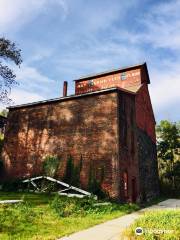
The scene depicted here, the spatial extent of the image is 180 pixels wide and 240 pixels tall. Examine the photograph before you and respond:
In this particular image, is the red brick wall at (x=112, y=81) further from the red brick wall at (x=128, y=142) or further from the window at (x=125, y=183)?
the window at (x=125, y=183)

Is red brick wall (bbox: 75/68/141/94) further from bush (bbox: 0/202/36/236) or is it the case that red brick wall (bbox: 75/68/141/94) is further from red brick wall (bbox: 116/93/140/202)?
bush (bbox: 0/202/36/236)

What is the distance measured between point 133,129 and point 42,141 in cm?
771

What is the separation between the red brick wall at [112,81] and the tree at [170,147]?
9661 mm

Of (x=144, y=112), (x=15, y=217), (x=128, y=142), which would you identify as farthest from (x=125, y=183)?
(x=15, y=217)

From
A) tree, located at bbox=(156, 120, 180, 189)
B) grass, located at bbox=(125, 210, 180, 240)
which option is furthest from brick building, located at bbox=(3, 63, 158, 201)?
grass, located at bbox=(125, 210, 180, 240)

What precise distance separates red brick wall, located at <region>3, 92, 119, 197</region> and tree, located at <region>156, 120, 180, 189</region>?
17474mm

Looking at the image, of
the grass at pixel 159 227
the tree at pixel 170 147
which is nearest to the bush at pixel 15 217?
the grass at pixel 159 227

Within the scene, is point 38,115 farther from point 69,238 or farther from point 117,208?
point 69,238

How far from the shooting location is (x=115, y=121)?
18844 mm

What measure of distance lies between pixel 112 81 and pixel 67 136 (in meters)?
11.7

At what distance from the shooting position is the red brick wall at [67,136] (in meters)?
18.6

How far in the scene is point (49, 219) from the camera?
10133 mm

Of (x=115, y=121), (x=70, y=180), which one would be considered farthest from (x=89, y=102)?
(x=70, y=180)

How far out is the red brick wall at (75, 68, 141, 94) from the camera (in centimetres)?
2841
